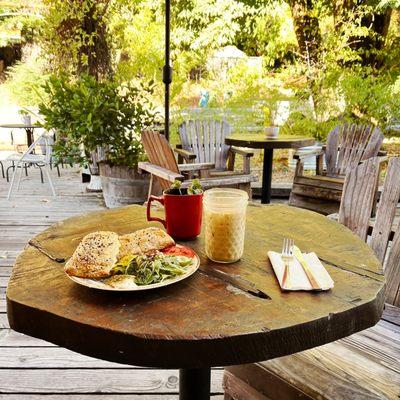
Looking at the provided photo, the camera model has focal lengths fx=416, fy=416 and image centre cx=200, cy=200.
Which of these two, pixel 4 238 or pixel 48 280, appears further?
pixel 4 238

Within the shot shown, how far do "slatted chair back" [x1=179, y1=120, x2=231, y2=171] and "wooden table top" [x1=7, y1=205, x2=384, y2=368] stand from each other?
3541 millimetres

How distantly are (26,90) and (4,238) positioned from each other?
8.84m

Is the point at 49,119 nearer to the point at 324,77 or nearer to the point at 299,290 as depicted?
the point at 299,290

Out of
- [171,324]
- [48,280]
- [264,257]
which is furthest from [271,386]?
[48,280]

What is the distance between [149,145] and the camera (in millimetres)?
3305

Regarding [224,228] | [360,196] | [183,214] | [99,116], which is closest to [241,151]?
[99,116]

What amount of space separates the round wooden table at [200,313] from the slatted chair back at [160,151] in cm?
192

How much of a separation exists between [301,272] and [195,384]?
0.41 metres

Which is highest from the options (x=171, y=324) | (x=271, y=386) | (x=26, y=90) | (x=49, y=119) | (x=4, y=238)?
(x=26, y=90)

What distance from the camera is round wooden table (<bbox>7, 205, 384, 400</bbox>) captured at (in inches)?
28.4

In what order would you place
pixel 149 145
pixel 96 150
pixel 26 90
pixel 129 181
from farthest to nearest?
pixel 26 90, pixel 96 150, pixel 129 181, pixel 149 145

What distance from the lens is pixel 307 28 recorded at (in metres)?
7.82

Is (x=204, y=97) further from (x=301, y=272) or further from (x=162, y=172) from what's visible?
(x=301, y=272)

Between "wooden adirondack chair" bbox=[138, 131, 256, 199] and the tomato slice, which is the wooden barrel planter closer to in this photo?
"wooden adirondack chair" bbox=[138, 131, 256, 199]
